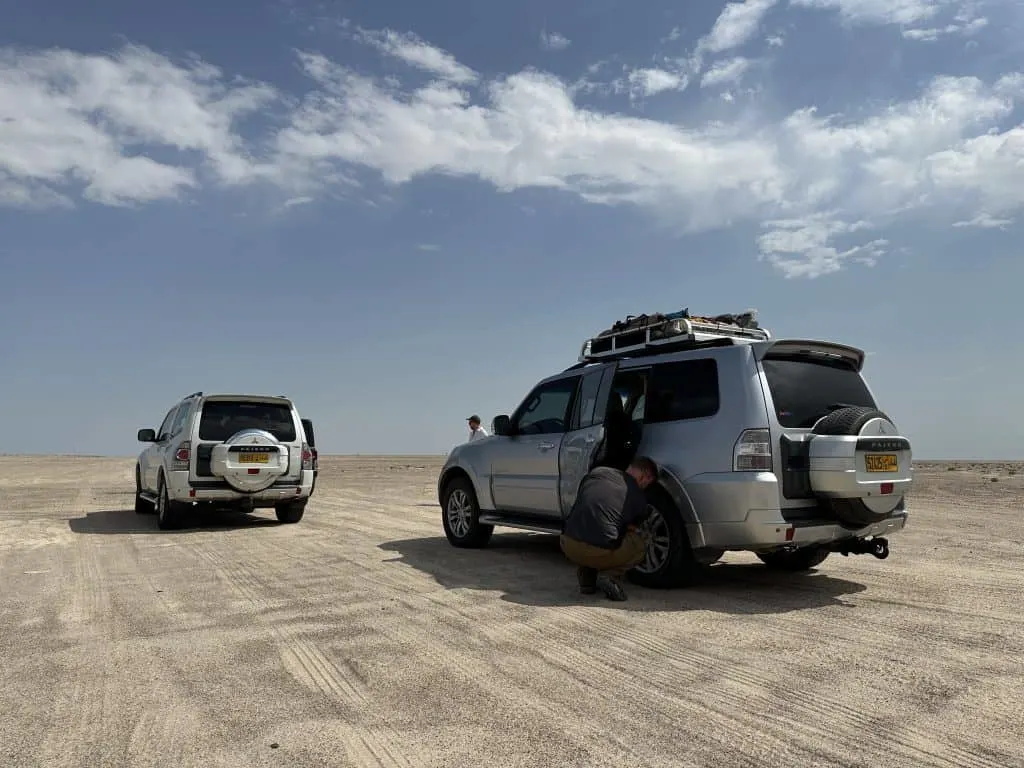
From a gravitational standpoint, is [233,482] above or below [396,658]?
above

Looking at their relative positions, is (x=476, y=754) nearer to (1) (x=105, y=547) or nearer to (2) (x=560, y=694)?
(2) (x=560, y=694)

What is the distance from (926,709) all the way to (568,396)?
4837 mm

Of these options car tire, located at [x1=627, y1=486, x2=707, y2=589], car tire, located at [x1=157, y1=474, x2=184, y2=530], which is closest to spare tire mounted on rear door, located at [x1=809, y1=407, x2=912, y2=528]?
car tire, located at [x1=627, y1=486, x2=707, y2=589]

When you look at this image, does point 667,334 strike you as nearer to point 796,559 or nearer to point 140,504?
point 796,559

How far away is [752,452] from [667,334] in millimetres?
1607

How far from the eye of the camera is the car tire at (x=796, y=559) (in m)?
7.48

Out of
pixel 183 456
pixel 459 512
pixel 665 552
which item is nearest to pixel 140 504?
pixel 183 456

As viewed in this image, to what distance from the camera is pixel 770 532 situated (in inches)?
238

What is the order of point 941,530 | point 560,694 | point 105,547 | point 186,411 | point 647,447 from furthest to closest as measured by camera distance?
1. point 186,411
2. point 941,530
3. point 105,547
4. point 647,447
5. point 560,694

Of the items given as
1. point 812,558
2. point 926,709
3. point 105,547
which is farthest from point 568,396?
point 105,547

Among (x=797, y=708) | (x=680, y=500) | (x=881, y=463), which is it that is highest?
(x=881, y=463)

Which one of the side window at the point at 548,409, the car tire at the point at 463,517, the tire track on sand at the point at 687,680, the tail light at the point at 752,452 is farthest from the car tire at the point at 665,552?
the car tire at the point at 463,517

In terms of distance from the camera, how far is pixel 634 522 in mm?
6508

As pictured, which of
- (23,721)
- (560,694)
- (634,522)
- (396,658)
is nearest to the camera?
(23,721)
